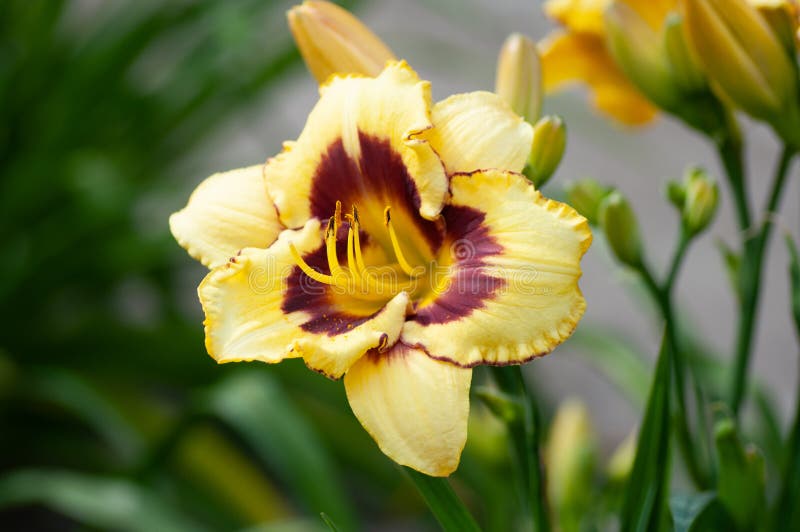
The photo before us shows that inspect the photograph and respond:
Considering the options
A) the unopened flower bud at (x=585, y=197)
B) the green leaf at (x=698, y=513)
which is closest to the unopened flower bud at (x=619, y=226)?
the unopened flower bud at (x=585, y=197)

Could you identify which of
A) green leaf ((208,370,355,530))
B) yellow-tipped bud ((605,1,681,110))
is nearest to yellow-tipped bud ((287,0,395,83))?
yellow-tipped bud ((605,1,681,110))

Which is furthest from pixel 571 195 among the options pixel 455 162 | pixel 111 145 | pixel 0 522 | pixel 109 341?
pixel 0 522

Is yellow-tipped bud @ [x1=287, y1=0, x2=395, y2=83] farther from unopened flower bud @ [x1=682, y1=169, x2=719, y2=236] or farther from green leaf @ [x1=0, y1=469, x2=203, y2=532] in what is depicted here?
green leaf @ [x1=0, y1=469, x2=203, y2=532]

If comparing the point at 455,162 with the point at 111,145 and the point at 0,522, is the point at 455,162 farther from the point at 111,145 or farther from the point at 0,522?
the point at 0,522

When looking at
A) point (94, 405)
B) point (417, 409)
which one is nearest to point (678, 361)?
point (417, 409)

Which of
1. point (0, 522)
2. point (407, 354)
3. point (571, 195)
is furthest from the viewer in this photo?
point (0, 522)

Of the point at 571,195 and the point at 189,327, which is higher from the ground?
the point at 571,195

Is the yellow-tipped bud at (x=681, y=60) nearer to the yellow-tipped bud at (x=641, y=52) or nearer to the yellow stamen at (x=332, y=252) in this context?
the yellow-tipped bud at (x=641, y=52)
